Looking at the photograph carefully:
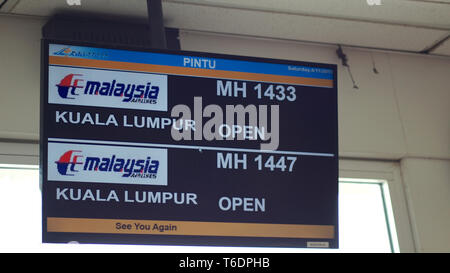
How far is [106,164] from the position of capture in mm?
2674

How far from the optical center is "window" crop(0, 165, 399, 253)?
144 inches

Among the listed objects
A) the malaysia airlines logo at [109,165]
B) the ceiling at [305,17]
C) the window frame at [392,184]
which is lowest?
the malaysia airlines logo at [109,165]

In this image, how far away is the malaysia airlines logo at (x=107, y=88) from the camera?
2.70m

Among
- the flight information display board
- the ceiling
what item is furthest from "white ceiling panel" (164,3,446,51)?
the flight information display board

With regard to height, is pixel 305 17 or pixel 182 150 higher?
pixel 305 17

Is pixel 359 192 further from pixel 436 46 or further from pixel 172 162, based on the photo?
pixel 172 162

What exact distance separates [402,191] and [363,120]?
41 centimetres

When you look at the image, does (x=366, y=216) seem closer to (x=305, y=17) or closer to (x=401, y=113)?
(x=401, y=113)

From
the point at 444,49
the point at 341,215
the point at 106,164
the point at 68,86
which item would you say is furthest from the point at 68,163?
the point at 444,49

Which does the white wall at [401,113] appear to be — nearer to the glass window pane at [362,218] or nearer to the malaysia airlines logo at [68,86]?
the glass window pane at [362,218]

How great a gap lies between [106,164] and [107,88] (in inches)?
9.9

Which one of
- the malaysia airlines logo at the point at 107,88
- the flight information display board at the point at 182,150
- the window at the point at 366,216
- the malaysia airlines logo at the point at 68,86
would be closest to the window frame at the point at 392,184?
the window at the point at 366,216

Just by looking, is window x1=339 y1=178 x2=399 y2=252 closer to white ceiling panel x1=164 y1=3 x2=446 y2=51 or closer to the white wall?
the white wall

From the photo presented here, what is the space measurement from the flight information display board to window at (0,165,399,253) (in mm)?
994
